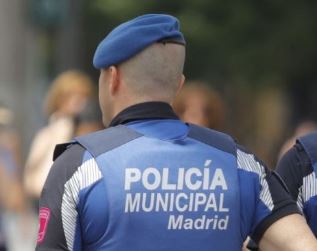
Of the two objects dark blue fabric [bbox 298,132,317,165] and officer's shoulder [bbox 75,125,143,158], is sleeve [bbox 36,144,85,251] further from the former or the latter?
dark blue fabric [bbox 298,132,317,165]

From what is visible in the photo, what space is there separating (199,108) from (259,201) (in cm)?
370

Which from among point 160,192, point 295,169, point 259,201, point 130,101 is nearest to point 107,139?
point 130,101

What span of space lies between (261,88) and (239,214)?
15703 millimetres

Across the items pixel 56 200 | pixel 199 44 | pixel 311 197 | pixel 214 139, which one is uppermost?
pixel 214 139

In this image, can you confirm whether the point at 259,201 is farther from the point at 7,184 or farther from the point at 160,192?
the point at 7,184

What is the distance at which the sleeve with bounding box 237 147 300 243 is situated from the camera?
164 inches

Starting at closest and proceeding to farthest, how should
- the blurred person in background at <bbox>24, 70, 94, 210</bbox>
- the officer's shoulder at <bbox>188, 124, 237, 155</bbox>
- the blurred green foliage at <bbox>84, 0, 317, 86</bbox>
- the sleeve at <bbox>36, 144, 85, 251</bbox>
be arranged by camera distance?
the sleeve at <bbox>36, 144, 85, 251</bbox> < the officer's shoulder at <bbox>188, 124, 237, 155</bbox> < the blurred person in background at <bbox>24, 70, 94, 210</bbox> < the blurred green foliage at <bbox>84, 0, 317, 86</bbox>

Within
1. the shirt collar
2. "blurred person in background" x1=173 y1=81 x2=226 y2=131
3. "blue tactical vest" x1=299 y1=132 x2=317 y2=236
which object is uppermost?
the shirt collar

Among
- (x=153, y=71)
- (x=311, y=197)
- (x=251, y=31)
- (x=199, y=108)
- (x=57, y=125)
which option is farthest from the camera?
(x=251, y=31)

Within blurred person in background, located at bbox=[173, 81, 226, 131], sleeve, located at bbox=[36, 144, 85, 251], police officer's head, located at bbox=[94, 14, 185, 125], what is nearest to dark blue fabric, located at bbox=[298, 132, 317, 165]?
police officer's head, located at bbox=[94, 14, 185, 125]

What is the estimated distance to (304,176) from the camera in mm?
4590

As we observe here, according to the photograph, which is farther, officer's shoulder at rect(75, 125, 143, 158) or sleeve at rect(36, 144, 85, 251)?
officer's shoulder at rect(75, 125, 143, 158)

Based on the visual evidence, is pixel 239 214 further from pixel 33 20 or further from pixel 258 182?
pixel 33 20

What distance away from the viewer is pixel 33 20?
2059cm
